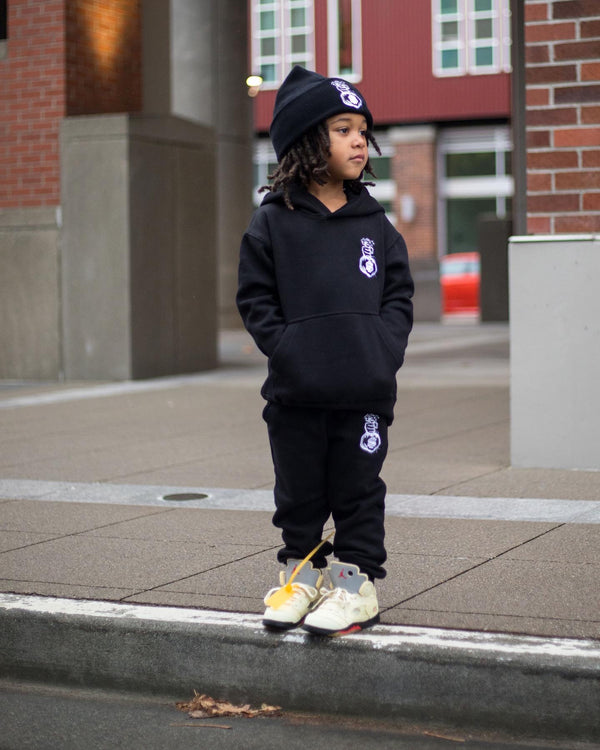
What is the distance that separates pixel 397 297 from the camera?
4238 mm

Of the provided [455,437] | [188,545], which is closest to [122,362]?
[455,437]

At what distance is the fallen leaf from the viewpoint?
4059 millimetres

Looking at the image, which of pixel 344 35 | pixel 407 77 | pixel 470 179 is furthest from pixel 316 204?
pixel 344 35

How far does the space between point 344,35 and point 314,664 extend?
121 ft

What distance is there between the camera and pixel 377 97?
38.8 metres

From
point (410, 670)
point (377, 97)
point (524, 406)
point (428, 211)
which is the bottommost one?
point (410, 670)

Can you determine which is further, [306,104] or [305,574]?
[305,574]

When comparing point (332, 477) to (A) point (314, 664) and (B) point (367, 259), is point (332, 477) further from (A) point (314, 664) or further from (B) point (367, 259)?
(B) point (367, 259)

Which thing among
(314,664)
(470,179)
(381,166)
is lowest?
(314,664)

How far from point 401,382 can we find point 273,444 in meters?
9.42

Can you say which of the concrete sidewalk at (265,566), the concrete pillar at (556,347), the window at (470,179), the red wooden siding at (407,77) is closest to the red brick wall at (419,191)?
the window at (470,179)

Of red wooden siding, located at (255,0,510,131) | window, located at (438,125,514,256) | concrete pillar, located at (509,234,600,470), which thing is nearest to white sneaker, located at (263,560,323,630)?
→ concrete pillar, located at (509,234,600,470)

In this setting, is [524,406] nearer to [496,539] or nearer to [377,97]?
[496,539]

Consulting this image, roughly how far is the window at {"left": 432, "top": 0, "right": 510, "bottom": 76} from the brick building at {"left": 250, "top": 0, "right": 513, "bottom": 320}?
0.03 meters
